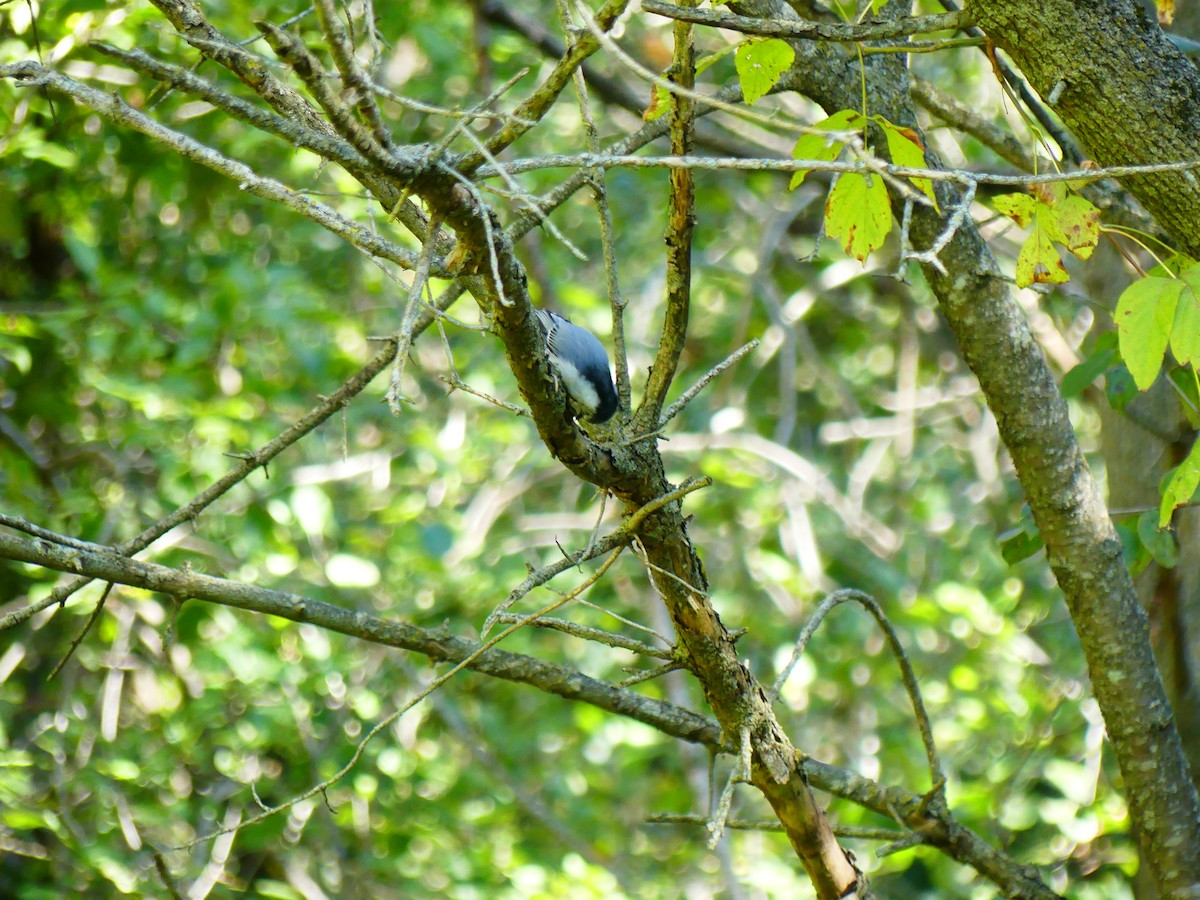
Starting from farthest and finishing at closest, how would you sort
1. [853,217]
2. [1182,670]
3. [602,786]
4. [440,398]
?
[602,786]
[440,398]
[1182,670]
[853,217]

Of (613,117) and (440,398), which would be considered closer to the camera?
(613,117)

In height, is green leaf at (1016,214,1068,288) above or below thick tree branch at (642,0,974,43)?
below

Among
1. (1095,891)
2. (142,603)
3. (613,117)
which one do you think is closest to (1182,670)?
(1095,891)

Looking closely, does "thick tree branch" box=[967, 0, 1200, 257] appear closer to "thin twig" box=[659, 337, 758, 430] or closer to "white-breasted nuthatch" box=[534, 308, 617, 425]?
"thin twig" box=[659, 337, 758, 430]

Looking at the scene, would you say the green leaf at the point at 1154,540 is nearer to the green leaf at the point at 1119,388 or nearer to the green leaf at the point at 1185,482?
the green leaf at the point at 1119,388

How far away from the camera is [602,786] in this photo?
20.4 feet

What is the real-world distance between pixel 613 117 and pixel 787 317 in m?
1.34

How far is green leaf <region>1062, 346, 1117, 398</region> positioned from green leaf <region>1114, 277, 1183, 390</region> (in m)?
0.70

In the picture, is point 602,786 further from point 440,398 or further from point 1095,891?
point 1095,891

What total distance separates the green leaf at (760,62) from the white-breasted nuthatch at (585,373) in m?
1.87

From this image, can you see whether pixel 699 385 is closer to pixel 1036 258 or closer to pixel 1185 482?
pixel 1036 258

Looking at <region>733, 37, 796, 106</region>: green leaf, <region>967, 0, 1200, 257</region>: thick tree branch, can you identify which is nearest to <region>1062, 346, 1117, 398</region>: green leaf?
<region>967, 0, 1200, 257</region>: thick tree branch

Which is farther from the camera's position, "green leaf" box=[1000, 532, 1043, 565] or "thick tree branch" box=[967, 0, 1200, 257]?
"green leaf" box=[1000, 532, 1043, 565]

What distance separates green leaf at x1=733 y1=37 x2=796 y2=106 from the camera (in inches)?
58.8
